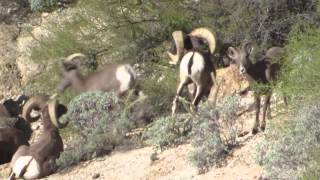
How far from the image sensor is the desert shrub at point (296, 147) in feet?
32.3

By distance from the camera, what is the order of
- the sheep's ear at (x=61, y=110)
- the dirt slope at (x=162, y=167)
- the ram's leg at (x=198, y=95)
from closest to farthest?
the dirt slope at (x=162, y=167)
the ram's leg at (x=198, y=95)
the sheep's ear at (x=61, y=110)

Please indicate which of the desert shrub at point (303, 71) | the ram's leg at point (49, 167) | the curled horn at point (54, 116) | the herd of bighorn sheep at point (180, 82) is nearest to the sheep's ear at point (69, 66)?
the herd of bighorn sheep at point (180, 82)

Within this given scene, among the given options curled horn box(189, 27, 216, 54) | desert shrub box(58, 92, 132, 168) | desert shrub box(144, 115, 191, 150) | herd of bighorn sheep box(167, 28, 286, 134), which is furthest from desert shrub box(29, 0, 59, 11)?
desert shrub box(144, 115, 191, 150)

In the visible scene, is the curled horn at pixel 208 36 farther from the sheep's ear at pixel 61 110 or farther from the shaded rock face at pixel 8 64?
the shaded rock face at pixel 8 64

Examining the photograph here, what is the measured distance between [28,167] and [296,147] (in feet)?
17.8

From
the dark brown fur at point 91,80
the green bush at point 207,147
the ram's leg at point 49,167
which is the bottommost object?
the ram's leg at point 49,167

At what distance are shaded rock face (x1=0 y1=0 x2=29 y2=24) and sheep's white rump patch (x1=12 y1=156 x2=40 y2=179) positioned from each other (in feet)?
45.5

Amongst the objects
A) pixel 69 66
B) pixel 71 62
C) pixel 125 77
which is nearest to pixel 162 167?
pixel 125 77

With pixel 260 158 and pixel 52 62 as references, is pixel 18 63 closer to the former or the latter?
pixel 52 62

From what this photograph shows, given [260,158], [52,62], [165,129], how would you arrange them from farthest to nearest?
[52,62]
[165,129]
[260,158]

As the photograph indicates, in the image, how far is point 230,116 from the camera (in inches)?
486

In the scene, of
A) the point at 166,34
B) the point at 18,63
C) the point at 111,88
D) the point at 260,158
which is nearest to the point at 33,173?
the point at 111,88

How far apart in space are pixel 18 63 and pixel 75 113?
34.0ft

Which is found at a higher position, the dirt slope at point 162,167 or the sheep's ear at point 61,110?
the sheep's ear at point 61,110
